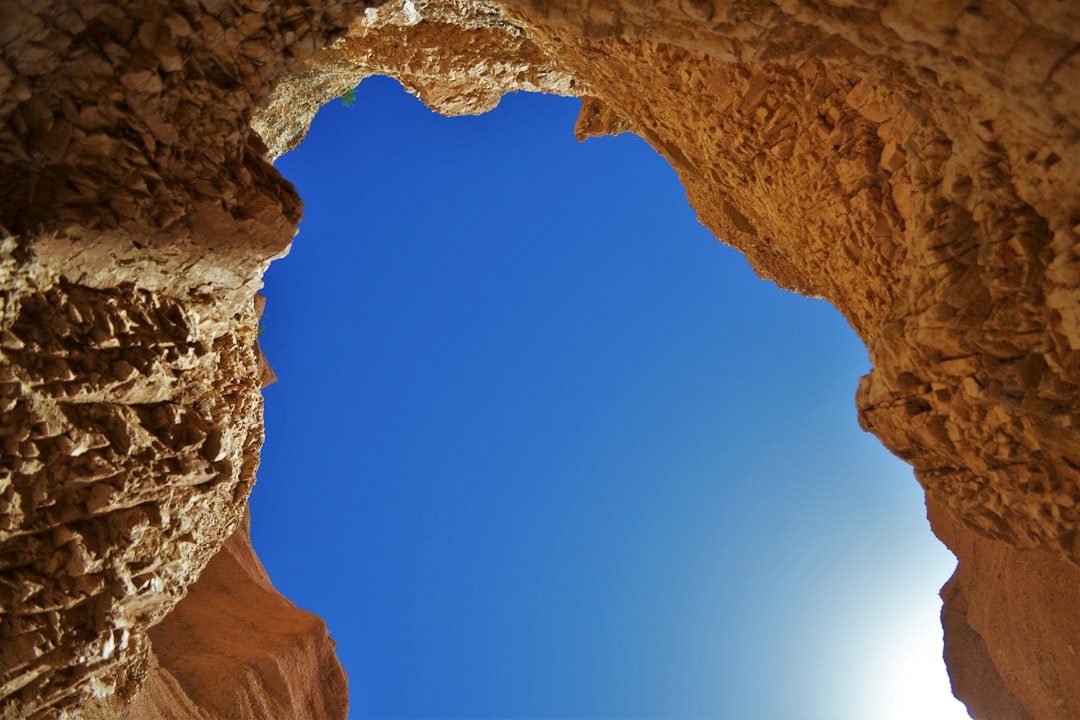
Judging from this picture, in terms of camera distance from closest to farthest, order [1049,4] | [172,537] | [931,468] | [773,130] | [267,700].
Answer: [1049,4] → [931,468] → [172,537] → [773,130] → [267,700]

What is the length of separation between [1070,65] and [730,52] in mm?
1659

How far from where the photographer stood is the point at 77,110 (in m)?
3.48

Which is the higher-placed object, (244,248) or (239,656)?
(244,248)

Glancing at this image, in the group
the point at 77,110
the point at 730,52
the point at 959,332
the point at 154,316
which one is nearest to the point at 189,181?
the point at 77,110

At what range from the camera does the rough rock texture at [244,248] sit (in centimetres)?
321

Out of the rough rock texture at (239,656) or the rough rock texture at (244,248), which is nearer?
the rough rock texture at (244,248)

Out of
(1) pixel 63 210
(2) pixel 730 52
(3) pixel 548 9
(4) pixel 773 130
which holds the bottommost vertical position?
(1) pixel 63 210

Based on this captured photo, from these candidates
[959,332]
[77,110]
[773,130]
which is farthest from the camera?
[773,130]

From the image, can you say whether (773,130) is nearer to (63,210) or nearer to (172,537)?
(63,210)

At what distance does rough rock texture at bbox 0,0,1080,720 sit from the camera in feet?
10.5

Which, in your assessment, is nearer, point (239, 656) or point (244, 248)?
point (244, 248)

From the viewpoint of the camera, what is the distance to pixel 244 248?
15.5 ft

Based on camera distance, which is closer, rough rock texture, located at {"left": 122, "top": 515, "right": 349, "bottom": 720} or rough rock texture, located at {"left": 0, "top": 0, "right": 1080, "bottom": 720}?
rough rock texture, located at {"left": 0, "top": 0, "right": 1080, "bottom": 720}

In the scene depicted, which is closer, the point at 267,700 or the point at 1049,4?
the point at 1049,4
